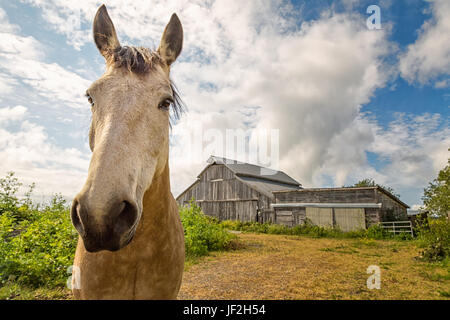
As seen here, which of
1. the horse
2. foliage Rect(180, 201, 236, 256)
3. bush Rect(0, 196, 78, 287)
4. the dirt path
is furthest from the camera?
foliage Rect(180, 201, 236, 256)

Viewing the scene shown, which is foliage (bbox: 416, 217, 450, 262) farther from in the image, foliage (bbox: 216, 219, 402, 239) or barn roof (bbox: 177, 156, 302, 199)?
barn roof (bbox: 177, 156, 302, 199)

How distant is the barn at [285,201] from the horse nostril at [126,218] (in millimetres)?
14606

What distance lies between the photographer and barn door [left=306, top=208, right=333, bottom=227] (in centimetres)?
1961

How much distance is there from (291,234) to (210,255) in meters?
12.0

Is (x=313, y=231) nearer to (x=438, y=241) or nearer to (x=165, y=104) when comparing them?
(x=438, y=241)

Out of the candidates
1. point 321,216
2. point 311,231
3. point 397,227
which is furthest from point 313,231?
point 397,227

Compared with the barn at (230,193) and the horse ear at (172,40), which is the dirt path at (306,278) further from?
the barn at (230,193)

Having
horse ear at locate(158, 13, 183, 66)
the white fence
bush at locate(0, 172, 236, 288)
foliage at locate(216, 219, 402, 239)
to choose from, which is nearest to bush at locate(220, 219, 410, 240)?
foliage at locate(216, 219, 402, 239)

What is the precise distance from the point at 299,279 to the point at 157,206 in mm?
5693

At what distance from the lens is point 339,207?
64.0 feet

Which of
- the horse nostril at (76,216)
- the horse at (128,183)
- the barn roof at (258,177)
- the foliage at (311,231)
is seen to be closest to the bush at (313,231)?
the foliage at (311,231)

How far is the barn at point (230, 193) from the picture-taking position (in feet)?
80.6
